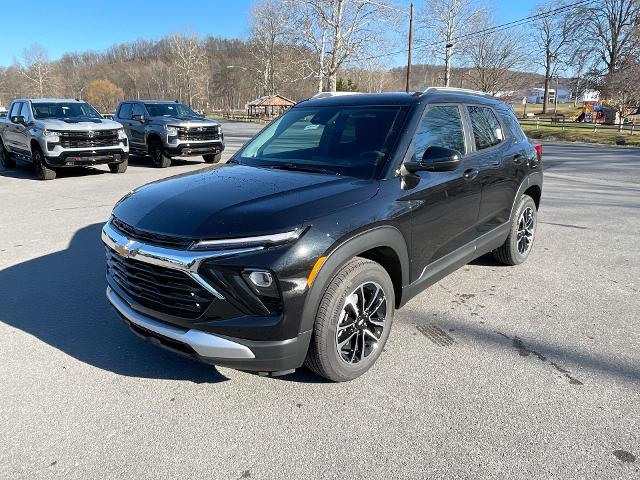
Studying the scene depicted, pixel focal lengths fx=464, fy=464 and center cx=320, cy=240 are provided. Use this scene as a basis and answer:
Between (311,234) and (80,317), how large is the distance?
2.44 m

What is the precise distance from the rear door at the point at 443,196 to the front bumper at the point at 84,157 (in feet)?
33.1

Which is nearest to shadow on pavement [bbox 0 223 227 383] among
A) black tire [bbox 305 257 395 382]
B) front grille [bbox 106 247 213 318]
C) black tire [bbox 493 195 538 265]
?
front grille [bbox 106 247 213 318]

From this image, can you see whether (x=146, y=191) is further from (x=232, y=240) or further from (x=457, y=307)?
(x=457, y=307)

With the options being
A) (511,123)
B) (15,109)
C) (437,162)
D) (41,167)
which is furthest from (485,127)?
(15,109)

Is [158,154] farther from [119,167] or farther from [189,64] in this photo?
[189,64]

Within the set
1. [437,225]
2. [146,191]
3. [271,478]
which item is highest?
[146,191]

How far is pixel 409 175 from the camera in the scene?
3186 mm

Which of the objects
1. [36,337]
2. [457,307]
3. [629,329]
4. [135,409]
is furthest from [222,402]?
[629,329]

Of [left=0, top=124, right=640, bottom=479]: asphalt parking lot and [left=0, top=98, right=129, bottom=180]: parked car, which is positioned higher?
[left=0, top=98, right=129, bottom=180]: parked car

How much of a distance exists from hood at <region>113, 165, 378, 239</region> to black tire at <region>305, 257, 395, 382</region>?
42cm

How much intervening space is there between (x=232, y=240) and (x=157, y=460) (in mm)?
1163

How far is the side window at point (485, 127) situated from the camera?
4180 millimetres

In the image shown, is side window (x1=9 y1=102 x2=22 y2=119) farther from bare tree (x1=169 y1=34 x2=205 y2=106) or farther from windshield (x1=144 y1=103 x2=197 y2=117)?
bare tree (x1=169 y1=34 x2=205 y2=106)

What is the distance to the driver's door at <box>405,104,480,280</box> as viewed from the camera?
3.31 metres
